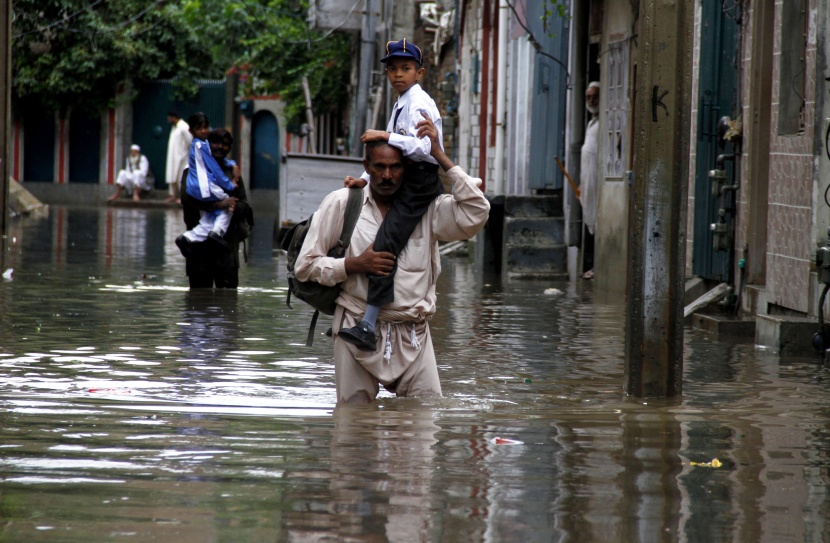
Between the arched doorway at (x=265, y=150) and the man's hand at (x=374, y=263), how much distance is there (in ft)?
108

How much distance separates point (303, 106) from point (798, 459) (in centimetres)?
3032

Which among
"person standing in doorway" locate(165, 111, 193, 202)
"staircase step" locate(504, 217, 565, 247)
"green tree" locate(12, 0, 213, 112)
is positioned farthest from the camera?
"green tree" locate(12, 0, 213, 112)

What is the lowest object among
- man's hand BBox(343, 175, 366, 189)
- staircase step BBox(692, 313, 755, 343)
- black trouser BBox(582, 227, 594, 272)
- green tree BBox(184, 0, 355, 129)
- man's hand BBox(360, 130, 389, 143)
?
staircase step BBox(692, 313, 755, 343)

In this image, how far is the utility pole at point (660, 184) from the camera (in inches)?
269

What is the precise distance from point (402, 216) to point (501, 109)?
46.7 feet

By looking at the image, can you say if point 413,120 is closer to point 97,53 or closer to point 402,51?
point 402,51

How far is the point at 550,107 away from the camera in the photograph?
17.0 m

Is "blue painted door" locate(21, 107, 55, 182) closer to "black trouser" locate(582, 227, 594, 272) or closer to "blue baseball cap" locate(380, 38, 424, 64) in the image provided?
"black trouser" locate(582, 227, 594, 272)

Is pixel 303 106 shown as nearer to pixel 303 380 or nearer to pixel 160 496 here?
→ pixel 303 380

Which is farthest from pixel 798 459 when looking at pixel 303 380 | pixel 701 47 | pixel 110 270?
pixel 110 270

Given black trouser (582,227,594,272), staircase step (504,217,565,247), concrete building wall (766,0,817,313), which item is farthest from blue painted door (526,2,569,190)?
concrete building wall (766,0,817,313)

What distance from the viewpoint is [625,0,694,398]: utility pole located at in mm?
6820

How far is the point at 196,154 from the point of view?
42.7 ft

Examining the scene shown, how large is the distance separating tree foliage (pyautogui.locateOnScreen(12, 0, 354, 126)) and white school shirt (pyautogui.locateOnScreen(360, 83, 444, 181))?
27.6 meters
